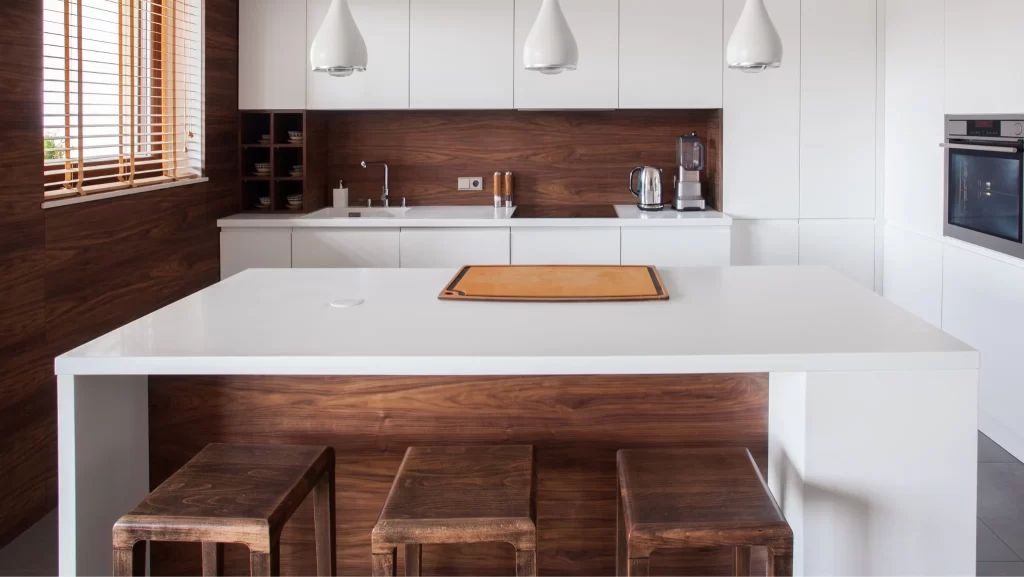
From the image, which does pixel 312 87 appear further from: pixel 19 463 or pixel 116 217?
pixel 19 463

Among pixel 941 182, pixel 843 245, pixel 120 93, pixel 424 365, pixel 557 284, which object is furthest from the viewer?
pixel 843 245

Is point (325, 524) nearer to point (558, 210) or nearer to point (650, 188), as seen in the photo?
point (650, 188)

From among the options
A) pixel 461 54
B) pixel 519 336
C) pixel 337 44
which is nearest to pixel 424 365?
pixel 519 336

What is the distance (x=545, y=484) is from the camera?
2268 mm

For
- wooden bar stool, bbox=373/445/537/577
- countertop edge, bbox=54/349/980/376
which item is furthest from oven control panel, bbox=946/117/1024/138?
wooden bar stool, bbox=373/445/537/577

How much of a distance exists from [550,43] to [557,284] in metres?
0.66

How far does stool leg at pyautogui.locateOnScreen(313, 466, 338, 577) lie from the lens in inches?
81.1

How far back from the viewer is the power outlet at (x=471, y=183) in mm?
5254

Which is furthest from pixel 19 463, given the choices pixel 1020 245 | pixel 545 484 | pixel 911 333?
pixel 1020 245

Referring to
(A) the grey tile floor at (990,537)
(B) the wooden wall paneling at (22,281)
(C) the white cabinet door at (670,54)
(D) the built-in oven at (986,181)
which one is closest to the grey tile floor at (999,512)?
(A) the grey tile floor at (990,537)

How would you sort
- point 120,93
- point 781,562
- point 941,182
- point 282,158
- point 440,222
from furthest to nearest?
point 282,158
point 440,222
point 941,182
point 120,93
point 781,562

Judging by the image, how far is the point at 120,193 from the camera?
3.57 m

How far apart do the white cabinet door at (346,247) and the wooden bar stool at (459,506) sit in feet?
8.98

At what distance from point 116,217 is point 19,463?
997 millimetres
